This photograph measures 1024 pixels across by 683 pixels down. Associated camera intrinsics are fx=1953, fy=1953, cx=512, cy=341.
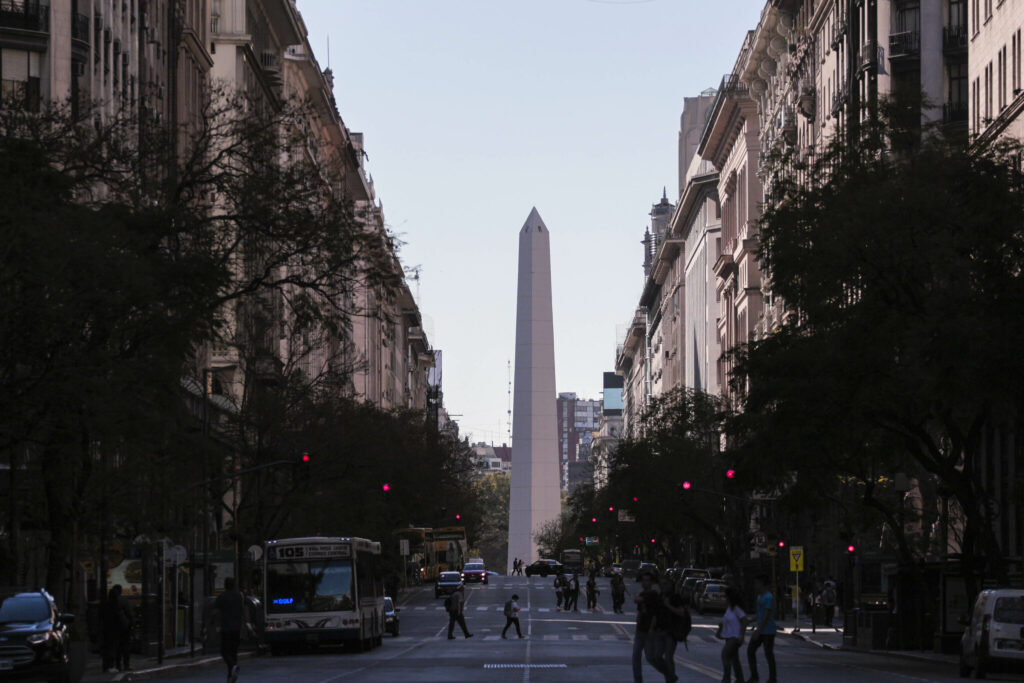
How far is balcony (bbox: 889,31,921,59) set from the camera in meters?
72.4

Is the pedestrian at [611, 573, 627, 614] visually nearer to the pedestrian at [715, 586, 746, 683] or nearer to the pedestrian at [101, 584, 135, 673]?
the pedestrian at [101, 584, 135, 673]

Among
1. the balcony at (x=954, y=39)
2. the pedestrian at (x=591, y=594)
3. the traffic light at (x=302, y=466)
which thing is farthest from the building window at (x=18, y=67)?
the pedestrian at (x=591, y=594)

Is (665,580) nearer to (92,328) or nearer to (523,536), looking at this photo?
(92,328)

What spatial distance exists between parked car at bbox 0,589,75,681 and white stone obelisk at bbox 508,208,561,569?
112 metres

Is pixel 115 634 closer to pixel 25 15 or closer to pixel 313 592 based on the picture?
pixel 313 592

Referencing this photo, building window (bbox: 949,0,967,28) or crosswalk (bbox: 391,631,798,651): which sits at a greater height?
building window (bbox: 949,0,967,28)

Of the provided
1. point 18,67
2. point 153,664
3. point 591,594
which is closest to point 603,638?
point 153,664

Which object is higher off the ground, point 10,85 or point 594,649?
point 10,85

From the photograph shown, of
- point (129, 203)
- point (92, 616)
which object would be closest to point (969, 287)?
point (129, 203)

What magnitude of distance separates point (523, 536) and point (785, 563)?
268 feet

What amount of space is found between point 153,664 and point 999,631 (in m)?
17.5

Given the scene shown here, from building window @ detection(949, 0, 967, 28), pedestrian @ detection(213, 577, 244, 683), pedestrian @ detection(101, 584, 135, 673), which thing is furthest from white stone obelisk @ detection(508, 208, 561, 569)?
pedestrian @ detection(213, 577, 244, 683)

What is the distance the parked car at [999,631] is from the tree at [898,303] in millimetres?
5313

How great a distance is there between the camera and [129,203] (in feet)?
113
